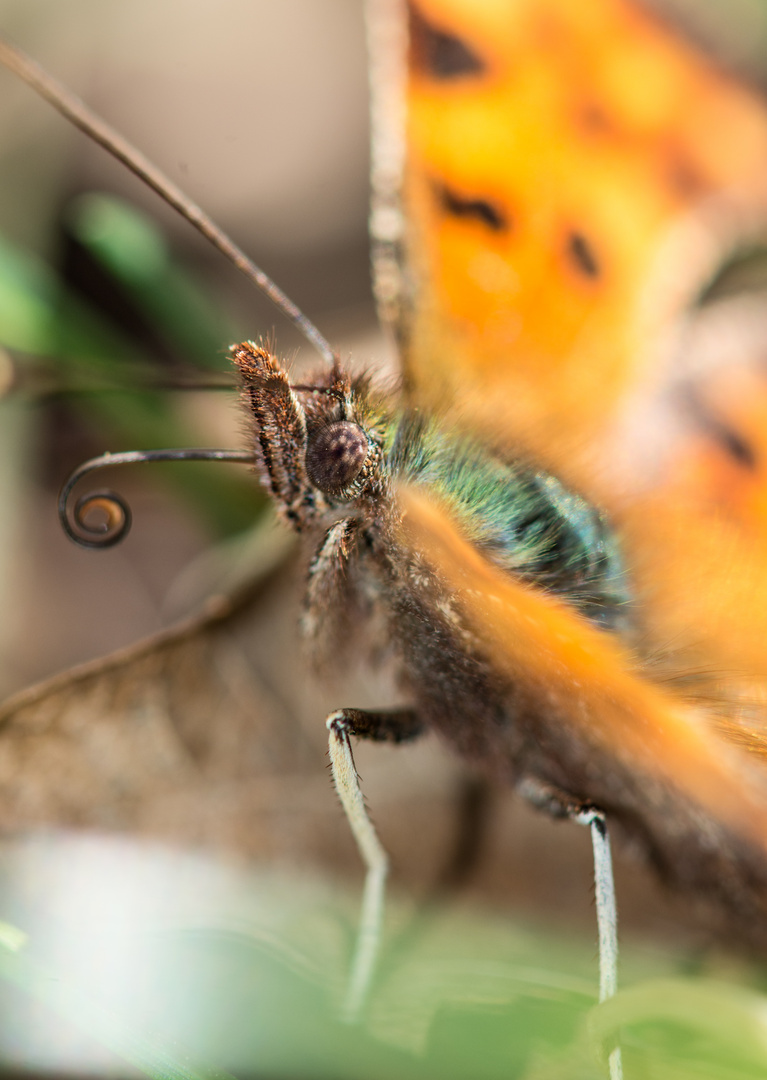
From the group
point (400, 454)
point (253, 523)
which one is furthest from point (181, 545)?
point (400, 454)

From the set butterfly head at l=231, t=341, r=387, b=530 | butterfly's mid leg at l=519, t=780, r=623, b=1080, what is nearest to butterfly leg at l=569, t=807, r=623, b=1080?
butterfly's mid leg at l=519, t=780, r=623, b=1080

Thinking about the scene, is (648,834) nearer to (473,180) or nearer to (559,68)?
(473,180)

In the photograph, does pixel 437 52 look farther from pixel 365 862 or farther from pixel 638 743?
pixel 365 862

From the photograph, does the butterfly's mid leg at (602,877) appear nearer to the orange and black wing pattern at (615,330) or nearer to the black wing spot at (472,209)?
the orange and black wing pattern at (615,330)

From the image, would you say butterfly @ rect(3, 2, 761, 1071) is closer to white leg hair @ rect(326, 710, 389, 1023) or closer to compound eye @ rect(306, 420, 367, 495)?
compound eye @ rect(306, 420, 367, 495)

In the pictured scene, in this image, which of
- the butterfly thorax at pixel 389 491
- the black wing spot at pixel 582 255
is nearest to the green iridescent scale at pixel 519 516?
the butterfly thorax at pixel 389 491
